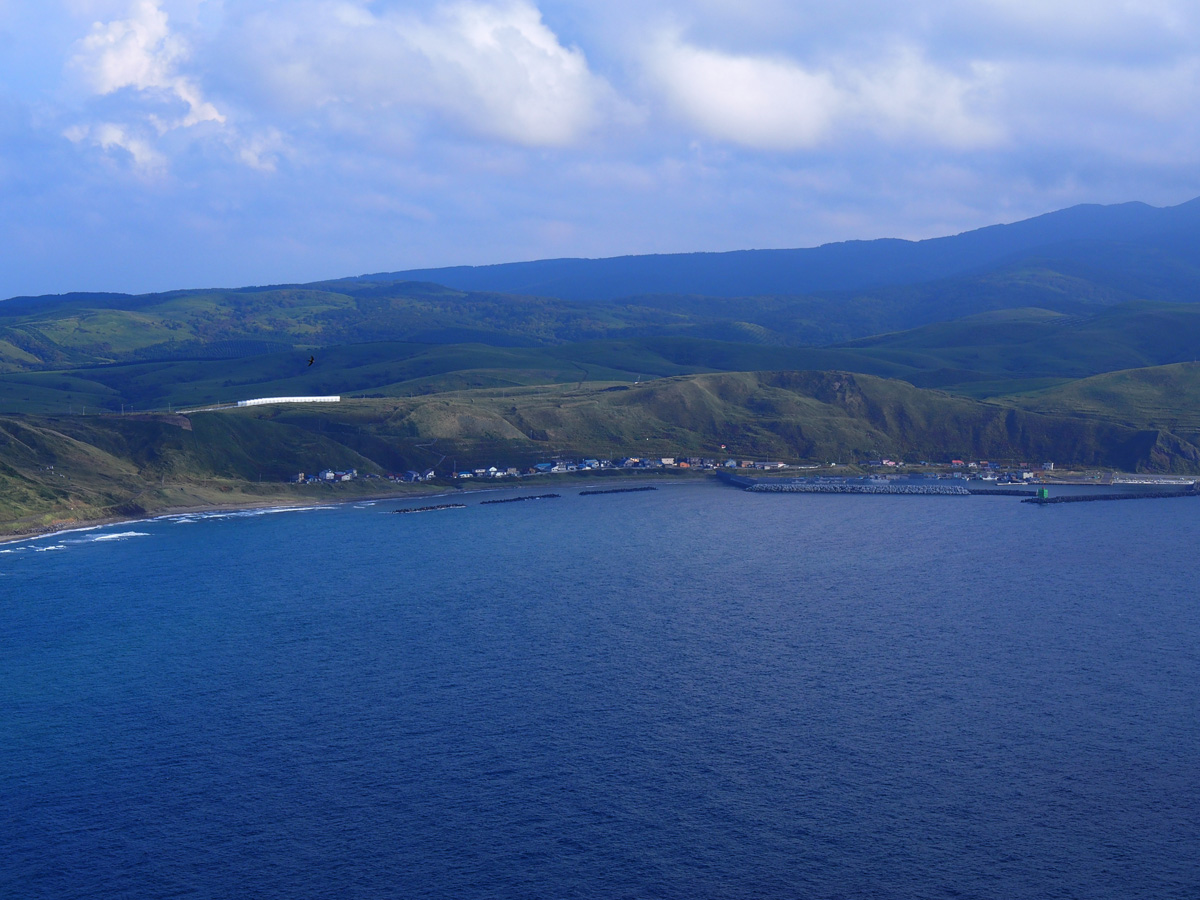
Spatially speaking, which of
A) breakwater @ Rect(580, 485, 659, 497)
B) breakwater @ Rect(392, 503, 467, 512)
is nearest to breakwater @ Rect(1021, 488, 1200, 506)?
breakwater @ Rect(580, 485, 659, 497)

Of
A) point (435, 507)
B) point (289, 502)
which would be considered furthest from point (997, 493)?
point (289, 502)

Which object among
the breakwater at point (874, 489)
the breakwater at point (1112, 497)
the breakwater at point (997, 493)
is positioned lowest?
the breakwater at point (1112, 497)

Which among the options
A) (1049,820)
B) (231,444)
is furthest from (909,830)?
(231,444)

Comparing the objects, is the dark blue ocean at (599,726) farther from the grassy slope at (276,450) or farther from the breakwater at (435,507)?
the breakwater at (435,507)

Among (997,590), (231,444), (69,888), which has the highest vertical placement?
(231,444)

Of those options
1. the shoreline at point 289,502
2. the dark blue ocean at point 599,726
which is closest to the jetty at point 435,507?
the shoreline at point 289,502

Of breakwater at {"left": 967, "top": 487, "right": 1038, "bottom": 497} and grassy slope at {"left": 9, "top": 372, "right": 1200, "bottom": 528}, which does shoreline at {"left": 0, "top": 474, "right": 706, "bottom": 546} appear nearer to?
grassy slope at {"left": 9, "top": 372, "right": 1200, "bottom": 528}

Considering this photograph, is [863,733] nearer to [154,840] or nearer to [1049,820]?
[1049,820]
